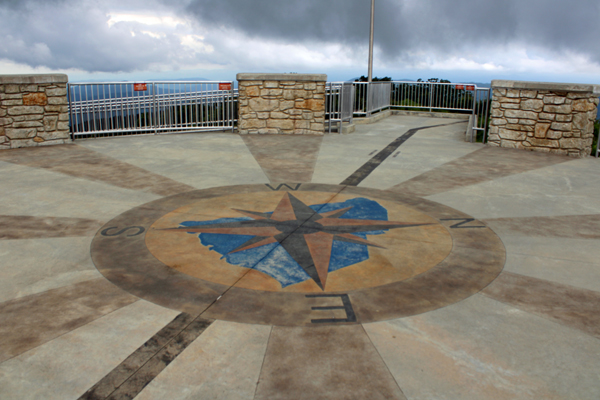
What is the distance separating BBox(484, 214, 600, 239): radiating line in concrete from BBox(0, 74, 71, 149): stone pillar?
34.1ft

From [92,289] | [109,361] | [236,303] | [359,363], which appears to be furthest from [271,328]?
[92,289]

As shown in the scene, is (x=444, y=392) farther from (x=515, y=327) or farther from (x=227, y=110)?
(x=227, y=110)

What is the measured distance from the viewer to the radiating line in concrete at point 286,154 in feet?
29.1

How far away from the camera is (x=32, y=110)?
11.3m

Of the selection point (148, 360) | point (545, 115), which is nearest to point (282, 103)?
point (545, 115)

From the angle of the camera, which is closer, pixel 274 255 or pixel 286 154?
pixel 274 255

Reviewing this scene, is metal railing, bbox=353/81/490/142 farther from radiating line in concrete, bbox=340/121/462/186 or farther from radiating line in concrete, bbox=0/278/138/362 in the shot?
radiating line in concrete, bbox=0/278/138/362

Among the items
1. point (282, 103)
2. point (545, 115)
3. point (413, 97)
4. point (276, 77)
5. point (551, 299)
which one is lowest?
point (551, 299)

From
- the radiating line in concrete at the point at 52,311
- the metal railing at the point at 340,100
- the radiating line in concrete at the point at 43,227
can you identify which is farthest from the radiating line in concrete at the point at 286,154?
the radiating line in concrete at the point at 52,311

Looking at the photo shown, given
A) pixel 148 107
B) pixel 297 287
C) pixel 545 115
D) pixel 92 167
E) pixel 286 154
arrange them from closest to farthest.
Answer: pixel 297 287 < pixel 92 167 < pixel 286 154 < pixel 545 115 < pixel 148 107

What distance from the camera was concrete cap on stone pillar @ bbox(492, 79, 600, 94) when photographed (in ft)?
35.7

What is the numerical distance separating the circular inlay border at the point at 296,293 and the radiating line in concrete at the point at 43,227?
1.03 ft

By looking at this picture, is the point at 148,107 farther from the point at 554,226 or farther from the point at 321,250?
the point at 554,226

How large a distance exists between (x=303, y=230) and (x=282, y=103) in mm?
8672
